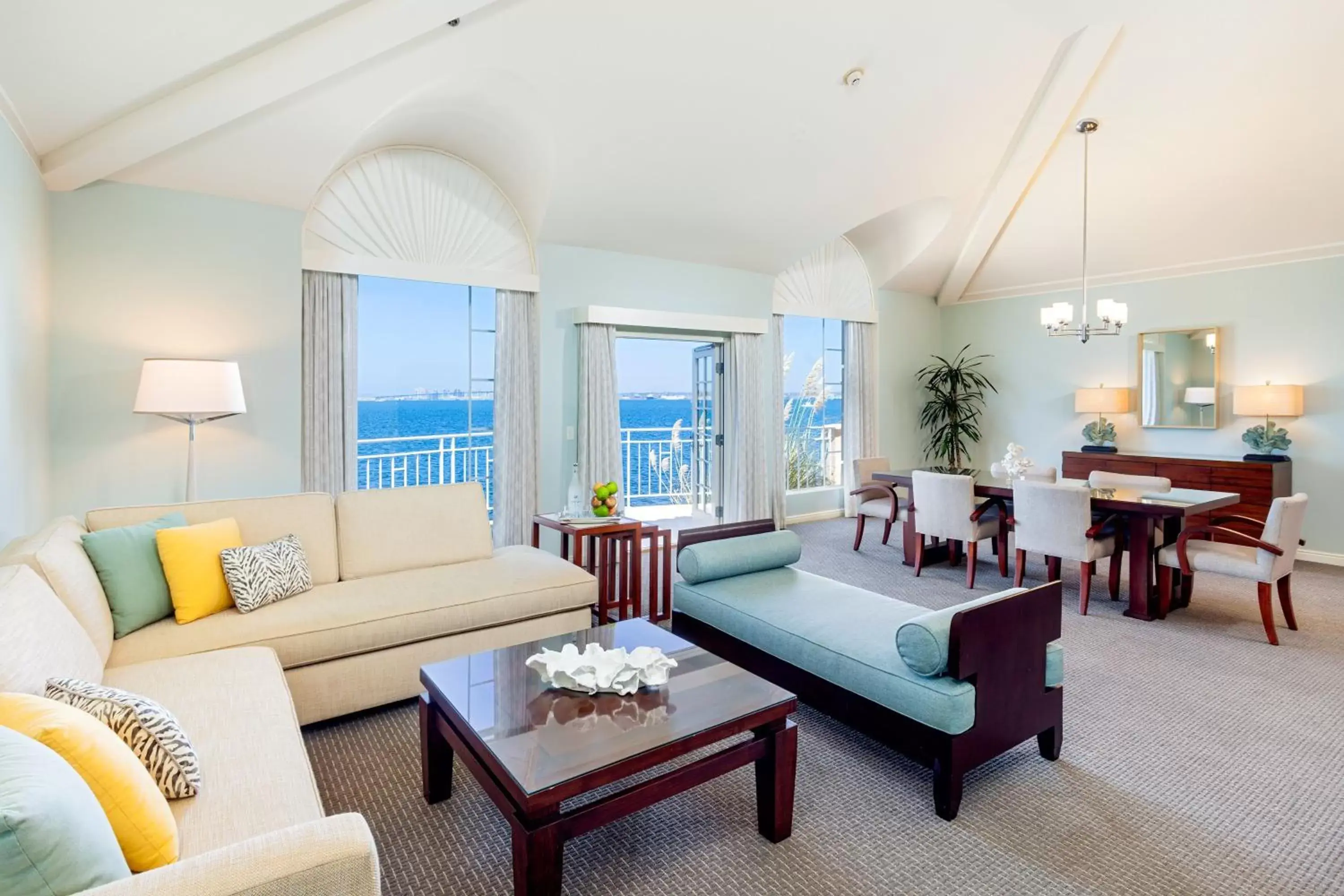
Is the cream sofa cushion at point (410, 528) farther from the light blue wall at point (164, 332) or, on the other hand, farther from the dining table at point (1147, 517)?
the dining table at point (1147, 517)

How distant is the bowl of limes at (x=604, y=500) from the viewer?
Answer: 4109 mm

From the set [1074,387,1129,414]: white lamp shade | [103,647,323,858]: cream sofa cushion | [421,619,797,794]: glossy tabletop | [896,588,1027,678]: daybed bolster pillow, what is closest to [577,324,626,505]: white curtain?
[421,619,797,794]: glossy tabletop

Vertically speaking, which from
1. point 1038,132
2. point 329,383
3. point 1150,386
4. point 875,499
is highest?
point 1038,132

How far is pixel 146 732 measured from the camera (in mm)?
1489

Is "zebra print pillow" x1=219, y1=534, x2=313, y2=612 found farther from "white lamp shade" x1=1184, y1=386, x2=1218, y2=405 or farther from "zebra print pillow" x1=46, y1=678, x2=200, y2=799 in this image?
"white lamp shade" x1=1184, y1=386, x2=1218, y2=405

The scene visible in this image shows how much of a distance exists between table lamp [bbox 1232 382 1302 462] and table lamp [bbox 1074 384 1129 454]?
0.90m

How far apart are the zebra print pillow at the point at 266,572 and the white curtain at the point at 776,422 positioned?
4499mm

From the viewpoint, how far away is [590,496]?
546 centimetres

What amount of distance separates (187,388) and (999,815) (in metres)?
4.04

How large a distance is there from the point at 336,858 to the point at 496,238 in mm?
4781

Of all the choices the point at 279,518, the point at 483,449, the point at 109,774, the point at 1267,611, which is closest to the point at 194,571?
the point at 279,518

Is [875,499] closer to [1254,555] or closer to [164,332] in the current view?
[1254,555]

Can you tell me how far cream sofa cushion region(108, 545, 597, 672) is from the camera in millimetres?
2502

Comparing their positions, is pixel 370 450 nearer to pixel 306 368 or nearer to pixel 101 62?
pixel 306 368
